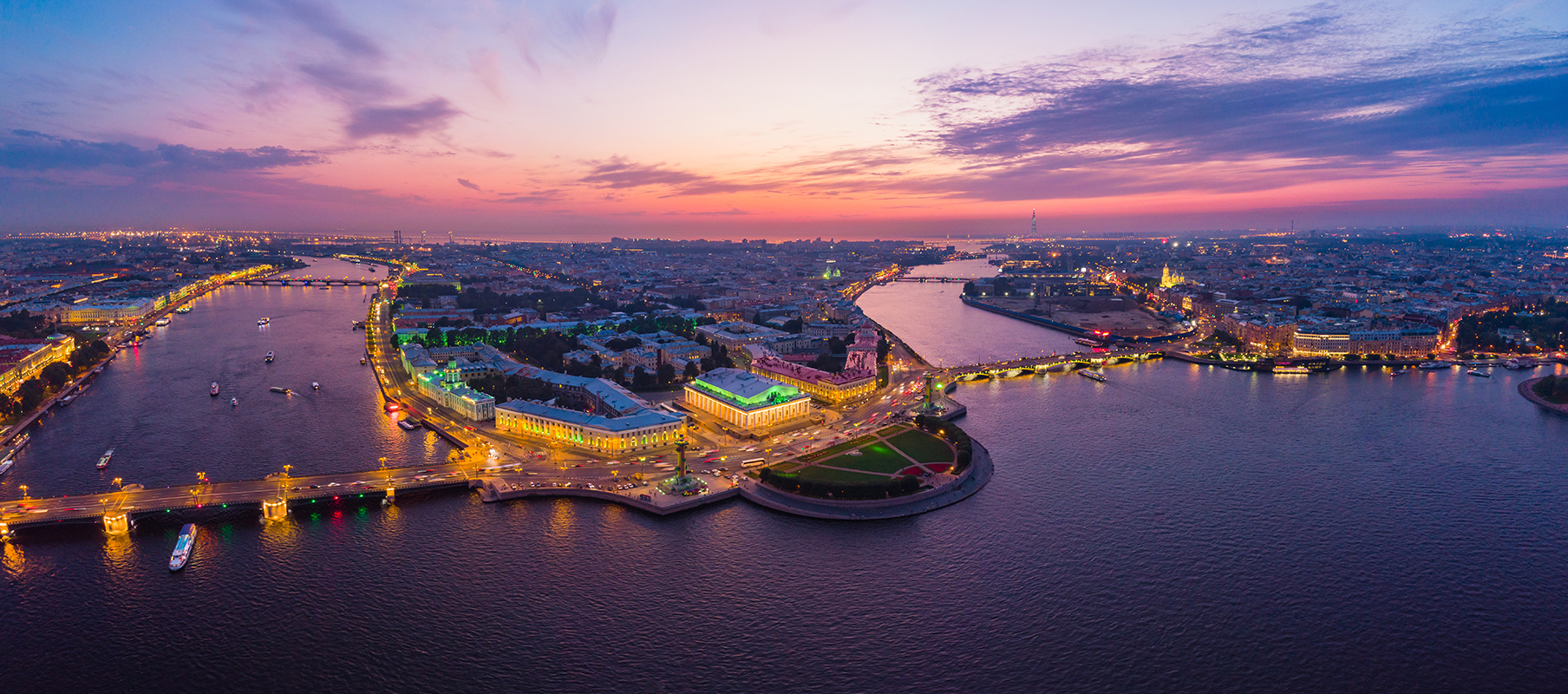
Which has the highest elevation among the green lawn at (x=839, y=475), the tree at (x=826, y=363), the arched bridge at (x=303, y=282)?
the arched bridge at (x=303, y=282)

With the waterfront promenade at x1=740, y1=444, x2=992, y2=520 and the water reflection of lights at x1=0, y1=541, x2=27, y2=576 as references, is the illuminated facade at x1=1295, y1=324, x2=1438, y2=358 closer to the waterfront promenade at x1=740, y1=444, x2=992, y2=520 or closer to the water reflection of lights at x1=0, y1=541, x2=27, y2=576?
the waterfront promenade at x1=740, y1=444, x2=992, y2=520

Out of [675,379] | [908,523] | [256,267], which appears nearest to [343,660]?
[908,523]

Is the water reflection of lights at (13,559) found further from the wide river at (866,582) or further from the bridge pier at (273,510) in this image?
the bridge pier at (273,510)

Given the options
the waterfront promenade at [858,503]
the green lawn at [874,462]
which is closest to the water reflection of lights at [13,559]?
the waterfront promenade at [858,503]

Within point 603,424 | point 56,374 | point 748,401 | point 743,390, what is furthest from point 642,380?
point 56,374

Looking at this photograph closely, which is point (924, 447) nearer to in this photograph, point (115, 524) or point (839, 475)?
point (839, 475)

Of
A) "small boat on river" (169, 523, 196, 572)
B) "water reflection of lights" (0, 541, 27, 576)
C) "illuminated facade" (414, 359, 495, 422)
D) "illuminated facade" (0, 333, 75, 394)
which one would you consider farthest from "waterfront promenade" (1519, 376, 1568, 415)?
"illuminated facade" (0, 333, 75, 394)

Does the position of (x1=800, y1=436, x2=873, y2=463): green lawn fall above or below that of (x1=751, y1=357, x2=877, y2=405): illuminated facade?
below
